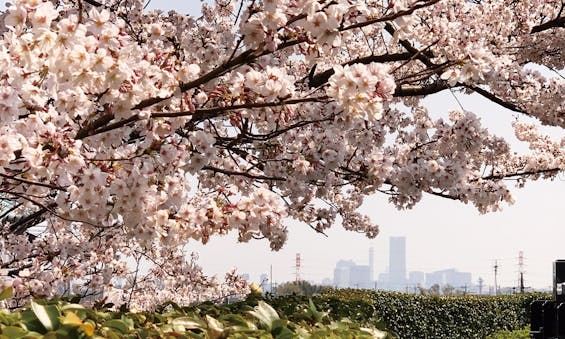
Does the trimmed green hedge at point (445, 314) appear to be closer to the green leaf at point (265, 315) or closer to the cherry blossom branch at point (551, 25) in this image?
the cherry blossom branch at point (551, 25)

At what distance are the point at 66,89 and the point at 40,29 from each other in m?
0.42

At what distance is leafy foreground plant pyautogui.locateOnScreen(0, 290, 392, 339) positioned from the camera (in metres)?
1.90

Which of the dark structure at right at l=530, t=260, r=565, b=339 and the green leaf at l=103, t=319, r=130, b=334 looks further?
the dark structure at right at l=530, t=260, r=565, b=339

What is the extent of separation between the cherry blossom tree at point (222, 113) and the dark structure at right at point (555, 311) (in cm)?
266

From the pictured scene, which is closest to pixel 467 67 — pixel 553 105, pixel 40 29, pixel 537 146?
pixel 40 29

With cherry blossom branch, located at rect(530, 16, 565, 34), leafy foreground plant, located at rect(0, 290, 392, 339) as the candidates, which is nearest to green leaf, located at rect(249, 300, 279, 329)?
leafy foreground plant, located at rect(0, 290, 392, 339)

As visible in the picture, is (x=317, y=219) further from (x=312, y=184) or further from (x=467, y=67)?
(x=467, y=67)

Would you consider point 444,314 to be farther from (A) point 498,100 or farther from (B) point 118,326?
(B) point 118,326

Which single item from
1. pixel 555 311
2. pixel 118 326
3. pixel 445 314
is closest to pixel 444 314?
pixel 445 314

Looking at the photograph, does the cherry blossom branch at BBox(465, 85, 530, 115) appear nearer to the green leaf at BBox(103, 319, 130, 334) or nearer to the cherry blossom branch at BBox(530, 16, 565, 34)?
the cherry blossom branch at BBox(530, 16, 565, 34)

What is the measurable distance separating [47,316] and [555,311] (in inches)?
374

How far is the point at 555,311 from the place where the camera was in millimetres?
10141

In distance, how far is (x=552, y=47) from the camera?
29.9ft

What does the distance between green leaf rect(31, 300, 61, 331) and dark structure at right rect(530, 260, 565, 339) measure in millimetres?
9260
